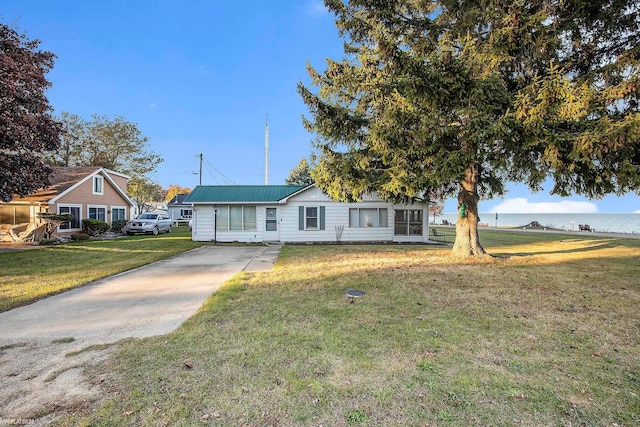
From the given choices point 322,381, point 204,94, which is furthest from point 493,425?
point 204,94

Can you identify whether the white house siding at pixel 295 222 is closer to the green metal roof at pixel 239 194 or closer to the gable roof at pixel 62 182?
the green metal roof at pixel 239 194

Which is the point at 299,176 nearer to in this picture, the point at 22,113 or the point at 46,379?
the point at 22,113

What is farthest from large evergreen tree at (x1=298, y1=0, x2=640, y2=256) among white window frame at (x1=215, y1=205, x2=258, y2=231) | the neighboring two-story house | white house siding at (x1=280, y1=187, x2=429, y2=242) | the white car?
the white car

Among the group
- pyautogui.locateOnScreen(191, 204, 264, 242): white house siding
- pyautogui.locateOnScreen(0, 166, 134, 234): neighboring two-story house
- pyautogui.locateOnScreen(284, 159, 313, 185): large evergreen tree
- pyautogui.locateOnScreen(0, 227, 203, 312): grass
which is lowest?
pyautogui.locateOnScreen(0, 227, 203, 312): grass

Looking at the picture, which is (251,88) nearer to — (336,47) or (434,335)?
(336,47)

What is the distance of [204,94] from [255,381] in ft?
90.9

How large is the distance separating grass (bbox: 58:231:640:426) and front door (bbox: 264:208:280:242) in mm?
10618

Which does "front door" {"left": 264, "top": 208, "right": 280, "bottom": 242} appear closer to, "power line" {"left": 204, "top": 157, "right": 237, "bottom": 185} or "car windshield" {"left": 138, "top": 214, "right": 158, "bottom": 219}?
"car windshield" {"left": 138, "top": 214, "right": 158, "bottom": 219}

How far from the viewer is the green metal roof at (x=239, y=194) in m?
16.5

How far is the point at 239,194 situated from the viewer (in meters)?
17.1

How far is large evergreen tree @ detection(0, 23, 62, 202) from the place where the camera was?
9.67m

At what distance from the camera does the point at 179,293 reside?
20.1 feet

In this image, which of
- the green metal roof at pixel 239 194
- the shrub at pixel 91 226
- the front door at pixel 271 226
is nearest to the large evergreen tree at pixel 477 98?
the green metal roof at pixel 239 194

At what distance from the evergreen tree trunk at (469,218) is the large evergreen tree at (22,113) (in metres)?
15.2
